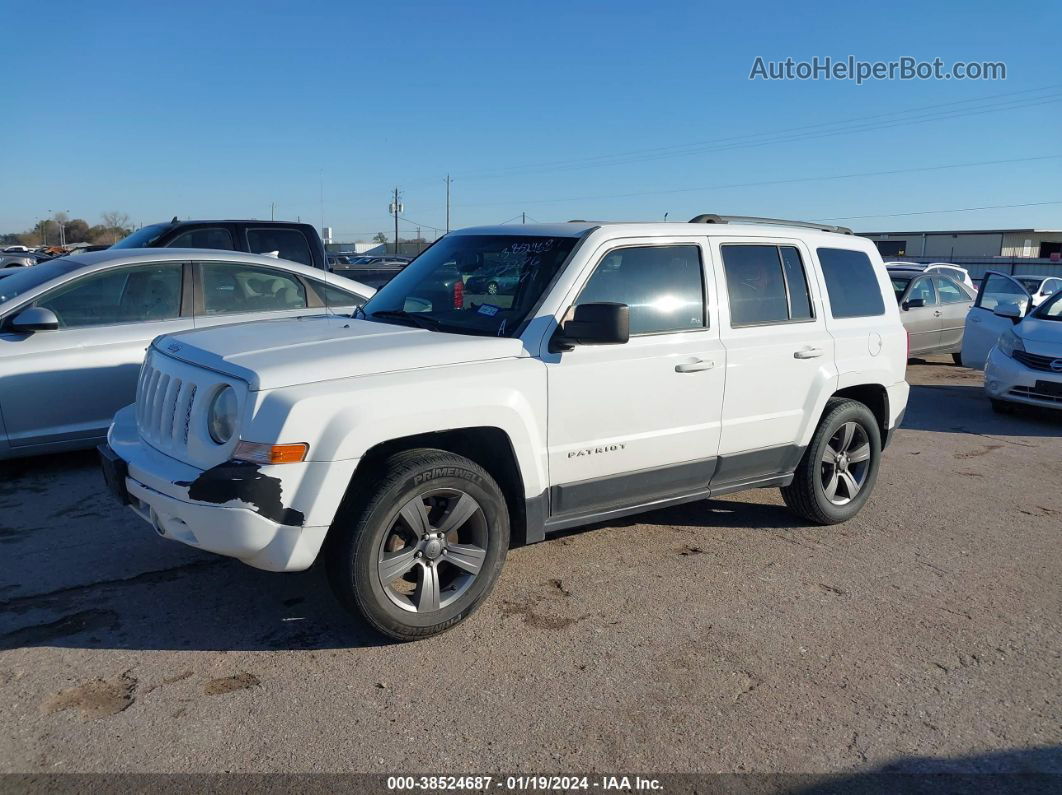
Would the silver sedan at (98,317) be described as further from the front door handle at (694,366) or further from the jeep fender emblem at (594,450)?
the front door handle at (694,366)

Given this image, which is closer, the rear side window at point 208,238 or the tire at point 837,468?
the tire at point 837,468

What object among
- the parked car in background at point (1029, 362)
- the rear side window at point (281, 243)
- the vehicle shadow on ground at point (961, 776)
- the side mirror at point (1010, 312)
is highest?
the rear side window at point (281, 243)

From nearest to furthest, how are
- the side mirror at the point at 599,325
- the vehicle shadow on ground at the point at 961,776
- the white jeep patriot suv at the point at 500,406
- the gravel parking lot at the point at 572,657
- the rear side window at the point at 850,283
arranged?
1. the vehicle shadow on ground at the point at 961,776
2. the gravel parking lot at the point at 572,657
3. the white jeep patriot suv at the point at 500,406
4. the side mirror at the point at 599,325
5. the rear side window at the point at 850,283

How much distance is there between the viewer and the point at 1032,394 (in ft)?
30.9

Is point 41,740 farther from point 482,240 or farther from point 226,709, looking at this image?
point 482,240

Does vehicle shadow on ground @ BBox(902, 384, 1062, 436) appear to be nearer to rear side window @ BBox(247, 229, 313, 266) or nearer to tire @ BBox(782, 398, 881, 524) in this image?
tire @ BBox(782, 398, 881, 524)

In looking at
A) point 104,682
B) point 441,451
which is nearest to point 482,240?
point 441,451

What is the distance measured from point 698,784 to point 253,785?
4.92 feet

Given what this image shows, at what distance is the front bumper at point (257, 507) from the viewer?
346 cm

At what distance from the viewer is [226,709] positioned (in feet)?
11.0

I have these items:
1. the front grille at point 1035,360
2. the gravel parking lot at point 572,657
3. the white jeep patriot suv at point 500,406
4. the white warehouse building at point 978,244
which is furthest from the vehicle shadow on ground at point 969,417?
the white warehouse building at point 978,244

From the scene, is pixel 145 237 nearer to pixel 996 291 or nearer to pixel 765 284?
pixel 765 284

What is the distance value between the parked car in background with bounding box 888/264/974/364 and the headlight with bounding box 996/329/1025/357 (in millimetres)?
2738

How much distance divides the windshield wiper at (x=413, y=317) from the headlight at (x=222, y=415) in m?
1.19
